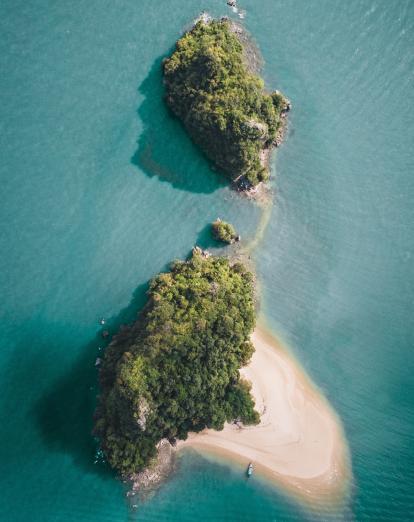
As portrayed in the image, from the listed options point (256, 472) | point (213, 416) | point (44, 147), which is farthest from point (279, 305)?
point (44, 147)

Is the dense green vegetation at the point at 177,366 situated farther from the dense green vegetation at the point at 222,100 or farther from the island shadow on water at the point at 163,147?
the dense green vegetation at the point at 222,100

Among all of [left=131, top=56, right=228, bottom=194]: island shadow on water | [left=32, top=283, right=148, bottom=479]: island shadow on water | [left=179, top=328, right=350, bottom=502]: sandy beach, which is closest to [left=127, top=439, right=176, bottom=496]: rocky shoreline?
[left=179, top=328, right=350, bottom=502]: sandy beach

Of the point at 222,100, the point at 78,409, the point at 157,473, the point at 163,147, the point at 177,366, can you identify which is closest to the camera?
the point at 177,366

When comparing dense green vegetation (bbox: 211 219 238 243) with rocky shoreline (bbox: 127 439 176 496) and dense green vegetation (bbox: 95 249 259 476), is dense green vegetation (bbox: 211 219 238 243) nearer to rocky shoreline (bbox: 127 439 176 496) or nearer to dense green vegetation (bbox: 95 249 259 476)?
dense green vegetation (bbox: 95 249 259 476)

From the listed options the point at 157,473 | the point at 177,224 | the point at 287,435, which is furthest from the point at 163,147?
the point at 157,473

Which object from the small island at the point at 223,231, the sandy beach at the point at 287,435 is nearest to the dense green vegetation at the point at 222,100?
the small island at the point at 223,231

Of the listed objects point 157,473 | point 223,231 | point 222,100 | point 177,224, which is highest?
point 222,100

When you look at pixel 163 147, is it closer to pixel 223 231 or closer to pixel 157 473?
pixel 223 231
